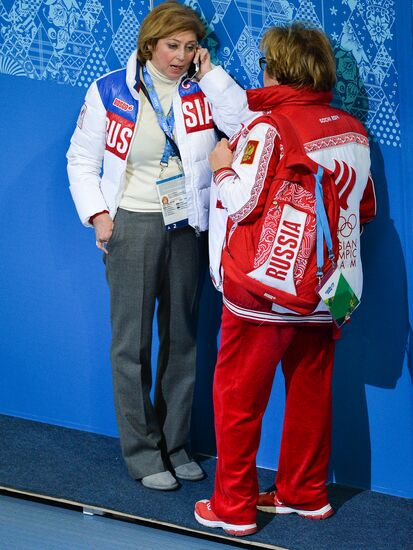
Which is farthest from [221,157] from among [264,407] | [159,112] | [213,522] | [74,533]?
[74,533]

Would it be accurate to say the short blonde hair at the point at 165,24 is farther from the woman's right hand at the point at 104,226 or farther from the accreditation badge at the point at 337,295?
the accreditation badge at the point at 337,295

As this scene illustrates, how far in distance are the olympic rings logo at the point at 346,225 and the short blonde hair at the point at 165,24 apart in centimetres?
84

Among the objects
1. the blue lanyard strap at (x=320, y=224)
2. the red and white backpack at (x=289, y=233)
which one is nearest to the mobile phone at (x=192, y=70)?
the red and white backpack at (x=289, y=233)

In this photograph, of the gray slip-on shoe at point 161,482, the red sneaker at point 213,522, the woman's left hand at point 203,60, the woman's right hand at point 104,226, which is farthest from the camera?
the gray slip-on shoe at point 161,482

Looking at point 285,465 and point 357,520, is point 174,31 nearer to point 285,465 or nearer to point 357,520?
point 285,465

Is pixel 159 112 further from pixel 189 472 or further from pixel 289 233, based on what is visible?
pixel 189 472

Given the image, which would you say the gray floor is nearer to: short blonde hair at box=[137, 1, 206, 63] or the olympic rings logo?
the olympic rings logo

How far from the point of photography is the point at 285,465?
373 cm

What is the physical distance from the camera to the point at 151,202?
3811mm

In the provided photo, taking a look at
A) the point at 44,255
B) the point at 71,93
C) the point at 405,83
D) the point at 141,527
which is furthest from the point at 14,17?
the point at 141,527

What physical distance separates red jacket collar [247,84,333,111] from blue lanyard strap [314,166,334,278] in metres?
0.23

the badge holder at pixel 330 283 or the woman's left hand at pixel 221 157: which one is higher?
the woman's left hand at pixel 221 157

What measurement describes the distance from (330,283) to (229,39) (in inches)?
41.0

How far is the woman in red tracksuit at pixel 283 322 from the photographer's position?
3291mm
